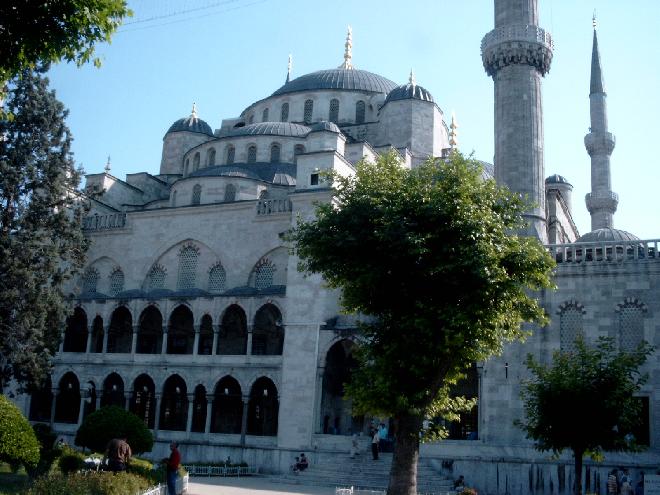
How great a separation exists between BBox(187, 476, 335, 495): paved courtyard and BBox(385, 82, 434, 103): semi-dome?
62.0 ft

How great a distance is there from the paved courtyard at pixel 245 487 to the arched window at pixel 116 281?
10.9 m

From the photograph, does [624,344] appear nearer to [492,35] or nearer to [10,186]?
[492,35]

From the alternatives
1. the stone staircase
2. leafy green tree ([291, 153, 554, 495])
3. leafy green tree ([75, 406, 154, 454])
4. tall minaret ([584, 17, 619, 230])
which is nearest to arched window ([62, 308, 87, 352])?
leafy green tree ([75, 406, 154, 454])

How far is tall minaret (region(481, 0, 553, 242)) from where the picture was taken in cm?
2591

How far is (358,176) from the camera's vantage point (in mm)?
16359

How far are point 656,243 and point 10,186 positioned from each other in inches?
784

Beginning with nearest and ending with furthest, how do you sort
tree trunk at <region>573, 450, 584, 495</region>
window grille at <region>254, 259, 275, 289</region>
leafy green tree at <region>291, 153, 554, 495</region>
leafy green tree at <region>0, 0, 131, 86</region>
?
leafy green tree at <region>0, 0, 131, 86</region>
leafy green tree at <region>291, 153, 554, 495</region>
tree trunk at <region>573, 450, 584, 495</region>
window grille at <region>254, 259, 275, 289</region>

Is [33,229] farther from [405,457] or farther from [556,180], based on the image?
[556,180]

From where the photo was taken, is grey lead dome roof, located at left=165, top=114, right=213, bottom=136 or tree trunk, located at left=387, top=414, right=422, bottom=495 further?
grey lead dome roof, located at left=165, top=114, right=213, bottom=136

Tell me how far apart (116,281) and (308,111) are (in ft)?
44.4

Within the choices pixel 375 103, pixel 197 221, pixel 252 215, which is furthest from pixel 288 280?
pixel 375 103

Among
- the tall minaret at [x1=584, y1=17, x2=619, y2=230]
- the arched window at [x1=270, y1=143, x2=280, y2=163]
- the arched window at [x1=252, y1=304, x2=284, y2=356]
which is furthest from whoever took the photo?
the tall minaret at [x1=584, y1=17, x2=619, y2=230]

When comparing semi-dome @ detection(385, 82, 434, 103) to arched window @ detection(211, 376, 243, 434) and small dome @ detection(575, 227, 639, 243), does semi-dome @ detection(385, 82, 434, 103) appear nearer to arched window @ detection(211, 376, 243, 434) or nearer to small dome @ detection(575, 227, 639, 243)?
small dome @ detection(575, 227, 639, 243)

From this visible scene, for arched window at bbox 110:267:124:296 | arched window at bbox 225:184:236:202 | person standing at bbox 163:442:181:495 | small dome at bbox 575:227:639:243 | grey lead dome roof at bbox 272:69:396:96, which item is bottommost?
person standing at bbox 163:442:181:495
